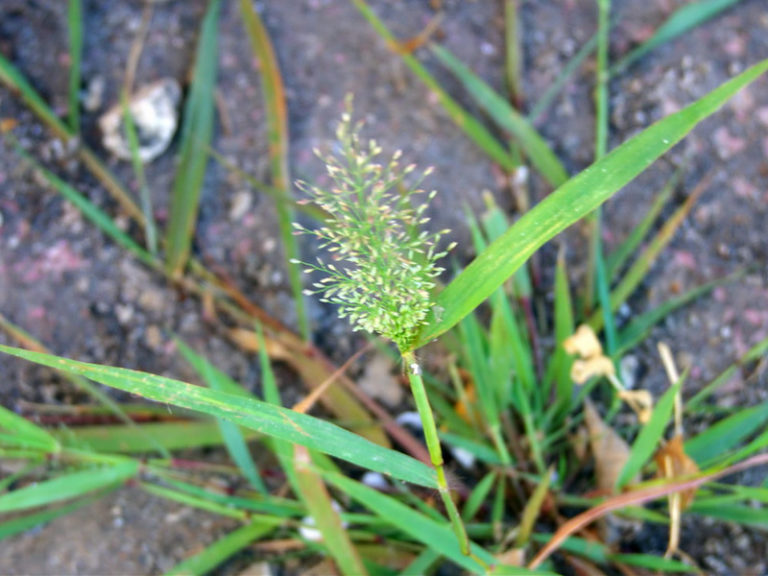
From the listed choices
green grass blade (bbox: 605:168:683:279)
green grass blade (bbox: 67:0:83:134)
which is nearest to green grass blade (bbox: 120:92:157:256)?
green grass blade (bbox: 67:0:83:134)

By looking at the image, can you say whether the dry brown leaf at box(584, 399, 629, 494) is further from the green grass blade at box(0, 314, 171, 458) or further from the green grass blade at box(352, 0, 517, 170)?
the green grass blade at box(0, 314, 171, 458)

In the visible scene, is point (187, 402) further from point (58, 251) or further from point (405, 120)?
point (405, 120)

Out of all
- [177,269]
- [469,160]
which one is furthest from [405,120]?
[177,269]

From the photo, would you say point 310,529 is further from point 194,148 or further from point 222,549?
point 194,148

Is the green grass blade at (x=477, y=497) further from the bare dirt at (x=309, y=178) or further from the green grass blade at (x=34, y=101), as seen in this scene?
the green grass blade at (x=34, y=101)

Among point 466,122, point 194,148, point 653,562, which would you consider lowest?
point 653,562

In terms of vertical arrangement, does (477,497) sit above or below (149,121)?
below

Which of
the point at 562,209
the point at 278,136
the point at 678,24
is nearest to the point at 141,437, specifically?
the point at 278,136
